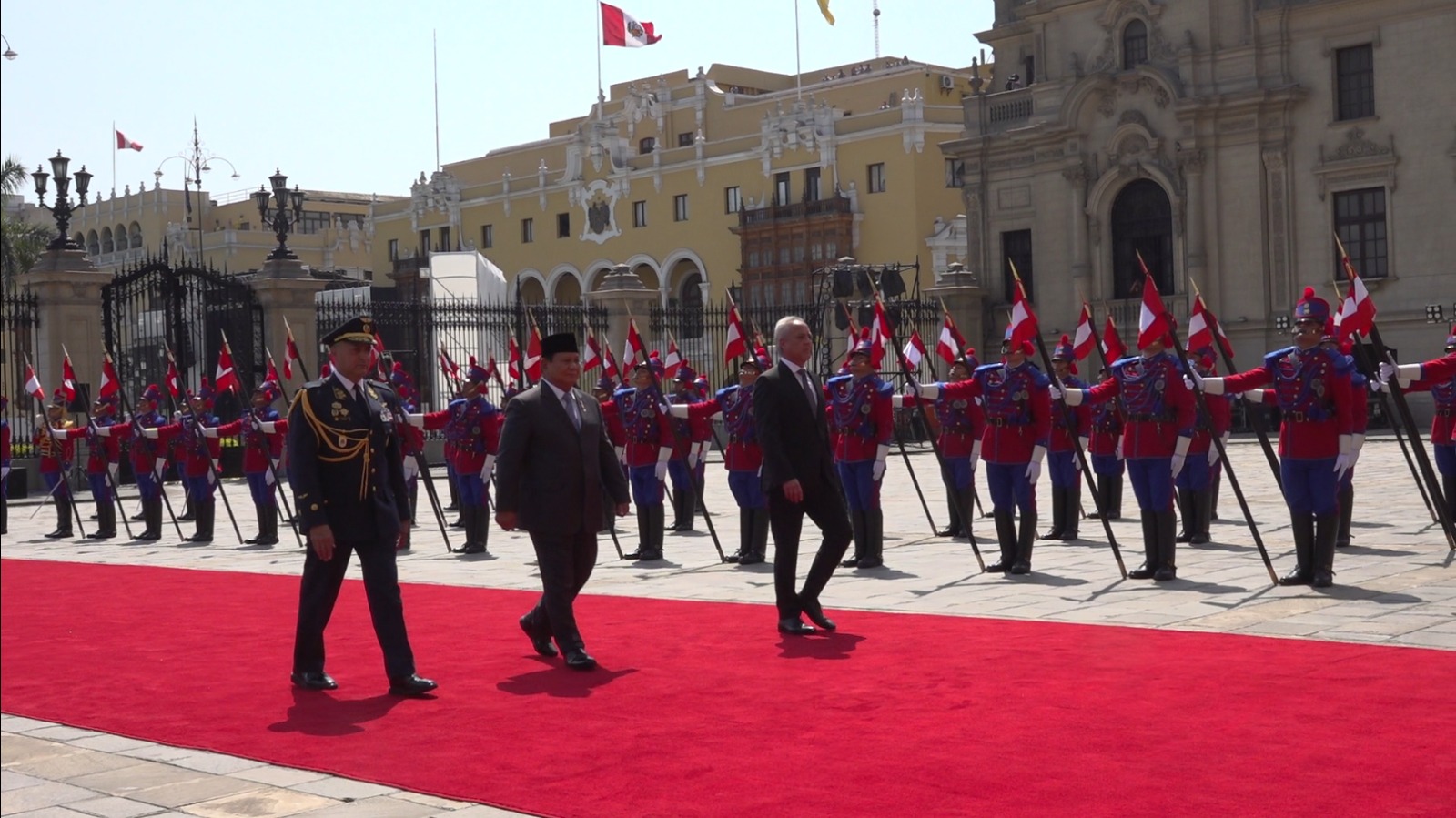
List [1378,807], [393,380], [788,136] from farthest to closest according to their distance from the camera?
[788,136] < [393,380] < [1378,807]

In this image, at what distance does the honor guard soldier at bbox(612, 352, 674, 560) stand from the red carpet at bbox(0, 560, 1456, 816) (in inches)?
185

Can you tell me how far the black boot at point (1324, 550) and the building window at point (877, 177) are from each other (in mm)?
45653

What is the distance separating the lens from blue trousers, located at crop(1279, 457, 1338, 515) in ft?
34.0

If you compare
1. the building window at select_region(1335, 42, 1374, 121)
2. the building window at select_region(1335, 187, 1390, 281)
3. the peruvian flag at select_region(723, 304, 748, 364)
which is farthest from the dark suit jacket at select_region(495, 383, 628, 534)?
the building window at select_region(1335, 42, 1374, 121)

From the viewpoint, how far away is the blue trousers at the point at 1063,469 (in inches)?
584

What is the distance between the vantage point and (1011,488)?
12344 mm

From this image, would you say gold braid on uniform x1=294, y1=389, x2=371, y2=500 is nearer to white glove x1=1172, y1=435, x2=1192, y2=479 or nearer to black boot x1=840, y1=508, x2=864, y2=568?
black boot x1=840, y1=508, x2=864, y2=568

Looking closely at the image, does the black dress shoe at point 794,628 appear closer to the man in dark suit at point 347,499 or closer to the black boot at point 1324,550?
the man in dark suit at point 347,499

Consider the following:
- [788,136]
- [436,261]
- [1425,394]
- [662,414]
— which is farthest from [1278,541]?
[788,136]

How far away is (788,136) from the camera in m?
57.8

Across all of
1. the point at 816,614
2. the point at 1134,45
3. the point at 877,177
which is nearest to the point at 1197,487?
the point at 816,614

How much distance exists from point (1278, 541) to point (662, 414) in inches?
216

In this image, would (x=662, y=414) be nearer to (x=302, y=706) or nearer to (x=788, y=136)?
(x=302, y=706)

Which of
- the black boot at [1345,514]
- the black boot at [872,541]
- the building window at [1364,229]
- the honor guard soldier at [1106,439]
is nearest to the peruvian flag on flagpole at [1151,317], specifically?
the black boot at [1345,514]
